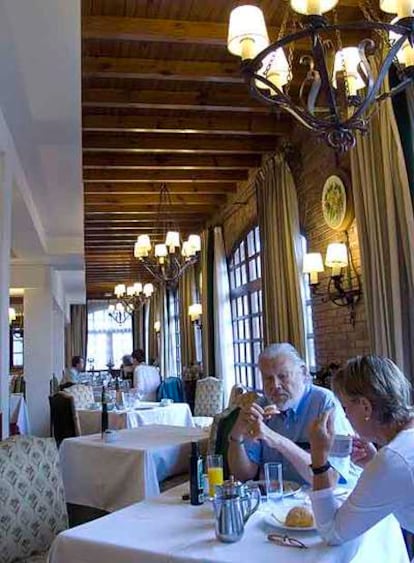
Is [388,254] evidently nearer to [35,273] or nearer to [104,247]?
[35,273]

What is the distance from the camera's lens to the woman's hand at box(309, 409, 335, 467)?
170 cm

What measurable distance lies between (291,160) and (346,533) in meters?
4.84

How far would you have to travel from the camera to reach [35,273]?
30.7 feet

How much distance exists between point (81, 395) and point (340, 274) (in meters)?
3.91

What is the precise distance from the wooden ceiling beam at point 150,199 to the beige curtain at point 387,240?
4.80 m

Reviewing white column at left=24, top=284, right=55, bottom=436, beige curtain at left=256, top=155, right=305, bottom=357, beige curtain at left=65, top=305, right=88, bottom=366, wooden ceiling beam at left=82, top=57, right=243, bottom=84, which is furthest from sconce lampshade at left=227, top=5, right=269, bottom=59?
beige curtain at left=65, top=305, right=88, bottom=366

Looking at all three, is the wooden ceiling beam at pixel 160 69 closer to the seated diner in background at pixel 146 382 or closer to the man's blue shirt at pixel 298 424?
the man's blue shirt at pixel 298 424

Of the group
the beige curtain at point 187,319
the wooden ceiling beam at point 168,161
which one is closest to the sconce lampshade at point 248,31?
the wooden ceiling beam at point 168,161

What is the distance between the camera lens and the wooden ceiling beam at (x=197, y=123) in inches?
223

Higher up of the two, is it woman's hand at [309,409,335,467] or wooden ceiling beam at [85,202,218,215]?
wooden ceiling beam at [85,202,218,215]

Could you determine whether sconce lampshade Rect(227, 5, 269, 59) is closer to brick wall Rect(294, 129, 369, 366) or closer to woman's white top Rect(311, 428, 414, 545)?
woman's white top Rect(311, 428, 414, 545)

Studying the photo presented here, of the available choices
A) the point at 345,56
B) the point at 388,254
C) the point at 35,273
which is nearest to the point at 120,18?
the point at 345,56

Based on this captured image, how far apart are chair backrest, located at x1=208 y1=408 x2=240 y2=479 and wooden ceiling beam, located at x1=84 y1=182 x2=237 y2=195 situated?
5.60 meters

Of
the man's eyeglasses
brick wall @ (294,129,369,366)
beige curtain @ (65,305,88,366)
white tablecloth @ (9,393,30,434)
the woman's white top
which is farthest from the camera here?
beige curtain @ (65,305,88,366)
